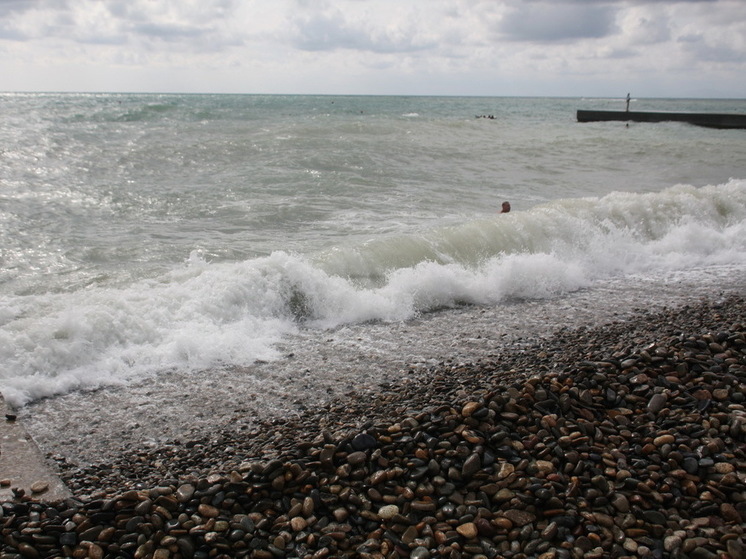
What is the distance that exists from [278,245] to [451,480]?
7.07 meters

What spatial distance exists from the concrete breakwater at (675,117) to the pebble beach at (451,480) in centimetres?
4744

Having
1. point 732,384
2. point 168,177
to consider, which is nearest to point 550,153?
point 168,177

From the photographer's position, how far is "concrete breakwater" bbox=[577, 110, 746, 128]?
44562 mm

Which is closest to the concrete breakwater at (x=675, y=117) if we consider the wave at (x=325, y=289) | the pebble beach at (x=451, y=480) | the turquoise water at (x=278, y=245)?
the turquoise water at (x=278, y=245)

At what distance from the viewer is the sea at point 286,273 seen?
5684mm

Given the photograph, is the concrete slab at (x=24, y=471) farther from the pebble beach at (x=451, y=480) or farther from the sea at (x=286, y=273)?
the sea at (x=286, y=273)

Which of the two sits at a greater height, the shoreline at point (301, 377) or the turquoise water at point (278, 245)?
the turquoise water at point (278, 245)

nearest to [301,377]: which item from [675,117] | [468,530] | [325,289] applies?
[325,289]

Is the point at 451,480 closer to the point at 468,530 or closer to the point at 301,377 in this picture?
the point at 468,530

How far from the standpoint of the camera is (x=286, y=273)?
25.9 feet

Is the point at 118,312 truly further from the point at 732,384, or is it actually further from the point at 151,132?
the point at 151,132

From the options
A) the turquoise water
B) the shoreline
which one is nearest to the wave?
the turquoise water

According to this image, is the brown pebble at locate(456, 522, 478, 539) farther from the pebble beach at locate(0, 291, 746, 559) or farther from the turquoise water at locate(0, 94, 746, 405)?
the turquoise water at locate(0, 94, 746, 405)

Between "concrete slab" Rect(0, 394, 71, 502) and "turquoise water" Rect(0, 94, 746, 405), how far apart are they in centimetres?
86
